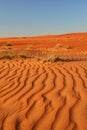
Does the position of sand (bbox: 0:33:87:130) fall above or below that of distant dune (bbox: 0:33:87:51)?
above

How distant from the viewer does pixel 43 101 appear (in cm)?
455

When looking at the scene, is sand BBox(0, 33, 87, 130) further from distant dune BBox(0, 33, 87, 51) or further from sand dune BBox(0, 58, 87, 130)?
distant dune BBox(0, 33, 87, 51)

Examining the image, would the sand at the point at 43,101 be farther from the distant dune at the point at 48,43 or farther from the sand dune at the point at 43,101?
the distant dune at the point at 48,43

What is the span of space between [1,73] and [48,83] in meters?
1.89

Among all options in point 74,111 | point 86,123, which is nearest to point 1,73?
point 74,111

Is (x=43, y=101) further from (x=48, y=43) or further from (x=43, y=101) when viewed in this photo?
(x=48, y=43)

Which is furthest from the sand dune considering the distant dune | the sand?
the distant dune

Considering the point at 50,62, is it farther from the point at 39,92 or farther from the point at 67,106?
the point at 67,106

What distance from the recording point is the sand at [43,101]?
142 inches

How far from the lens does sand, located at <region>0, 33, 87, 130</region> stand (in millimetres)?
3609

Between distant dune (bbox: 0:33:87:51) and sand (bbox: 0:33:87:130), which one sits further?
distant dune (bbox: 0:33:87:51)

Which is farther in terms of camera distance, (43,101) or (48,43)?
(48,43)

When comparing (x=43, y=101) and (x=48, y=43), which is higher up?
(x=43, y=101)

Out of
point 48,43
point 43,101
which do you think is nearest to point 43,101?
point 43,101
